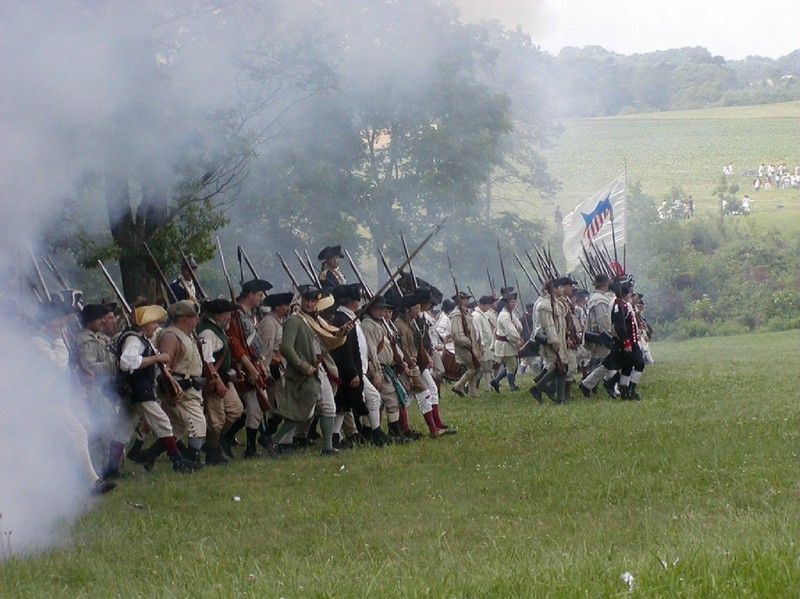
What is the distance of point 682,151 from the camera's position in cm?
7400

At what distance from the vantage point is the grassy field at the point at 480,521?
5.68 meters

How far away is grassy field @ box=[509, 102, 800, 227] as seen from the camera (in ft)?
208

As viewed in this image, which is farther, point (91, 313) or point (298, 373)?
point (298, 373)

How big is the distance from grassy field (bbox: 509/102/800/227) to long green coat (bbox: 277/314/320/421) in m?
48.7

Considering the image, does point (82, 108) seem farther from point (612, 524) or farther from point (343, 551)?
point (612, 524)

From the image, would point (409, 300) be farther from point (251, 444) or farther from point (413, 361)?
point (251, 444)

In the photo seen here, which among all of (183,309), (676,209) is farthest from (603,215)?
(676,209)

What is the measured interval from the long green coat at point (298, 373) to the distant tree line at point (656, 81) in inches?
393

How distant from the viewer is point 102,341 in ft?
36.2

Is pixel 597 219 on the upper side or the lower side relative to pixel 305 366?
upper

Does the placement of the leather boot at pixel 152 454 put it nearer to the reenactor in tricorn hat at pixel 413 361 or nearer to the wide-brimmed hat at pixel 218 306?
the wide-brimmed hat at pixel 218 306

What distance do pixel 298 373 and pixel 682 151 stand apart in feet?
214

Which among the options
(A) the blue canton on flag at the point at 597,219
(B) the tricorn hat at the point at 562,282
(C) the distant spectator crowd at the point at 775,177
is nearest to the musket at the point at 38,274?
(B) the tricorn hat at the point at 562,282

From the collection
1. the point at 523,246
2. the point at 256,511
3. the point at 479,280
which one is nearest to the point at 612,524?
the point at 256,511
